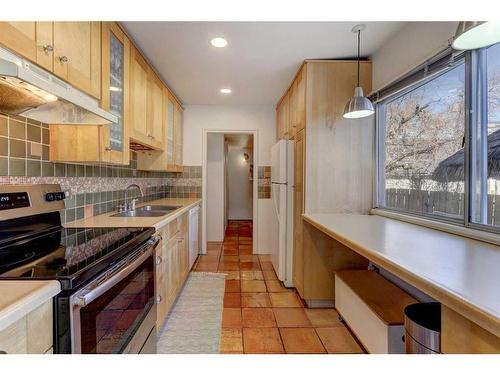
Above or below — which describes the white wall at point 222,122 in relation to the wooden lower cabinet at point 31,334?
above

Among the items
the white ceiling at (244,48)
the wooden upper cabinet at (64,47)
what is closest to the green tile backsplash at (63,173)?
the wooden upper cabinet at (64,47)

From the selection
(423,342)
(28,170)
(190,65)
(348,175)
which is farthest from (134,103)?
(423,342)

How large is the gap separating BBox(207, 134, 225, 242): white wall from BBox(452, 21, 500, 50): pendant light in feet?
14.0

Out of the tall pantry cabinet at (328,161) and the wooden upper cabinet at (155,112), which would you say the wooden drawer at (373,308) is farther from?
the wooden upper cabinet at (155,112)

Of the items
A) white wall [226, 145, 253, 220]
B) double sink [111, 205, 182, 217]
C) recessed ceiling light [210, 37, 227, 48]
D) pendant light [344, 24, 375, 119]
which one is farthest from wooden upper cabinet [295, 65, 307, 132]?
white wall [226, 145, 253, 220]

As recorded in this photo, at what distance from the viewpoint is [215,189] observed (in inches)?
201

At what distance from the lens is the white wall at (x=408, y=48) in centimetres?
168

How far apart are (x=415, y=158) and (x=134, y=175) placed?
2.73 m

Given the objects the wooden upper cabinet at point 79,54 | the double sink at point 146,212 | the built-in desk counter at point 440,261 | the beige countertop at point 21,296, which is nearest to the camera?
the beige countertop at point 21,296

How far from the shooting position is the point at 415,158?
209 cm

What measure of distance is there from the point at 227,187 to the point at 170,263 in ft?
15.7

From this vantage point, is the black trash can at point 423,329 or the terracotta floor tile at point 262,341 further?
the terracotta floor tile at point 262,341

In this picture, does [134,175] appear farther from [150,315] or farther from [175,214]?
[150,315]

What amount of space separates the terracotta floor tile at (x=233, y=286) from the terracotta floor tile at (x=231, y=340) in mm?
737
